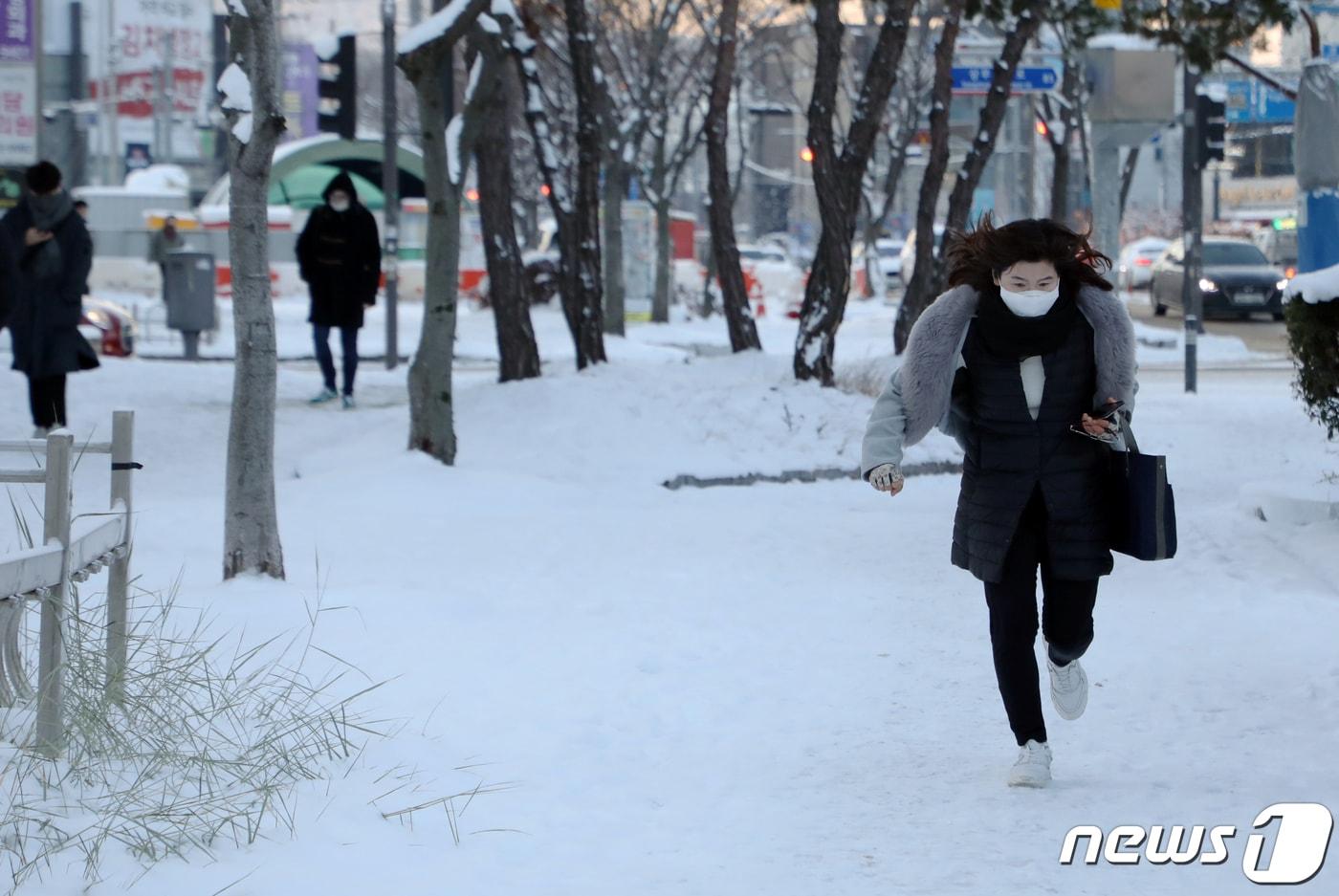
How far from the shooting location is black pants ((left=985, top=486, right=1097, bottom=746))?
5574 mm

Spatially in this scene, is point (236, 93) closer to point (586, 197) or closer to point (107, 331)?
point (586, 197)

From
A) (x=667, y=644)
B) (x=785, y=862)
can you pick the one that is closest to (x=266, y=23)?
(x=667, y=644)

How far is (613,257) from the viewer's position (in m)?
27.3

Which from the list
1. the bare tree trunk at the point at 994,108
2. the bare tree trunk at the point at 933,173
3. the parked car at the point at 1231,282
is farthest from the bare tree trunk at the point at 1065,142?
the bare tree trunk at the point at 994,108

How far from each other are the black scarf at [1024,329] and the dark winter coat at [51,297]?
8.21m

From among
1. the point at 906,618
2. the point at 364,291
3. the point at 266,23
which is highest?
the point at 266,23

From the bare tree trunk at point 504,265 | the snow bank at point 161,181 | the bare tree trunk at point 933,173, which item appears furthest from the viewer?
the snow bank at point 161,181

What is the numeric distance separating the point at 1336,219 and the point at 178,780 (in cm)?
977

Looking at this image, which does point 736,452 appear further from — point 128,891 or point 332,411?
point 128,891

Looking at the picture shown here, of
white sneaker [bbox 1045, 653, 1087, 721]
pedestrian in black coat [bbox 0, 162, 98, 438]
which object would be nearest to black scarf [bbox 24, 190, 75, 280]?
pedestrian in black coat [bbox 0, 162, 98, 438]

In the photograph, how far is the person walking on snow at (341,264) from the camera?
1559cm

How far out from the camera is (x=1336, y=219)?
1275 centimetres

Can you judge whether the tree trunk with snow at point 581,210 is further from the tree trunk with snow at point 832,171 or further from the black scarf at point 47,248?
the black scarf at point 47,248

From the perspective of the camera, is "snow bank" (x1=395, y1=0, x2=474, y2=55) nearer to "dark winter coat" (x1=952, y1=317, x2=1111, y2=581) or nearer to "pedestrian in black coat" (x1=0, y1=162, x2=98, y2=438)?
"pedestrian in black coat" (x1=0, y1=162, x2=98, y2=438)
